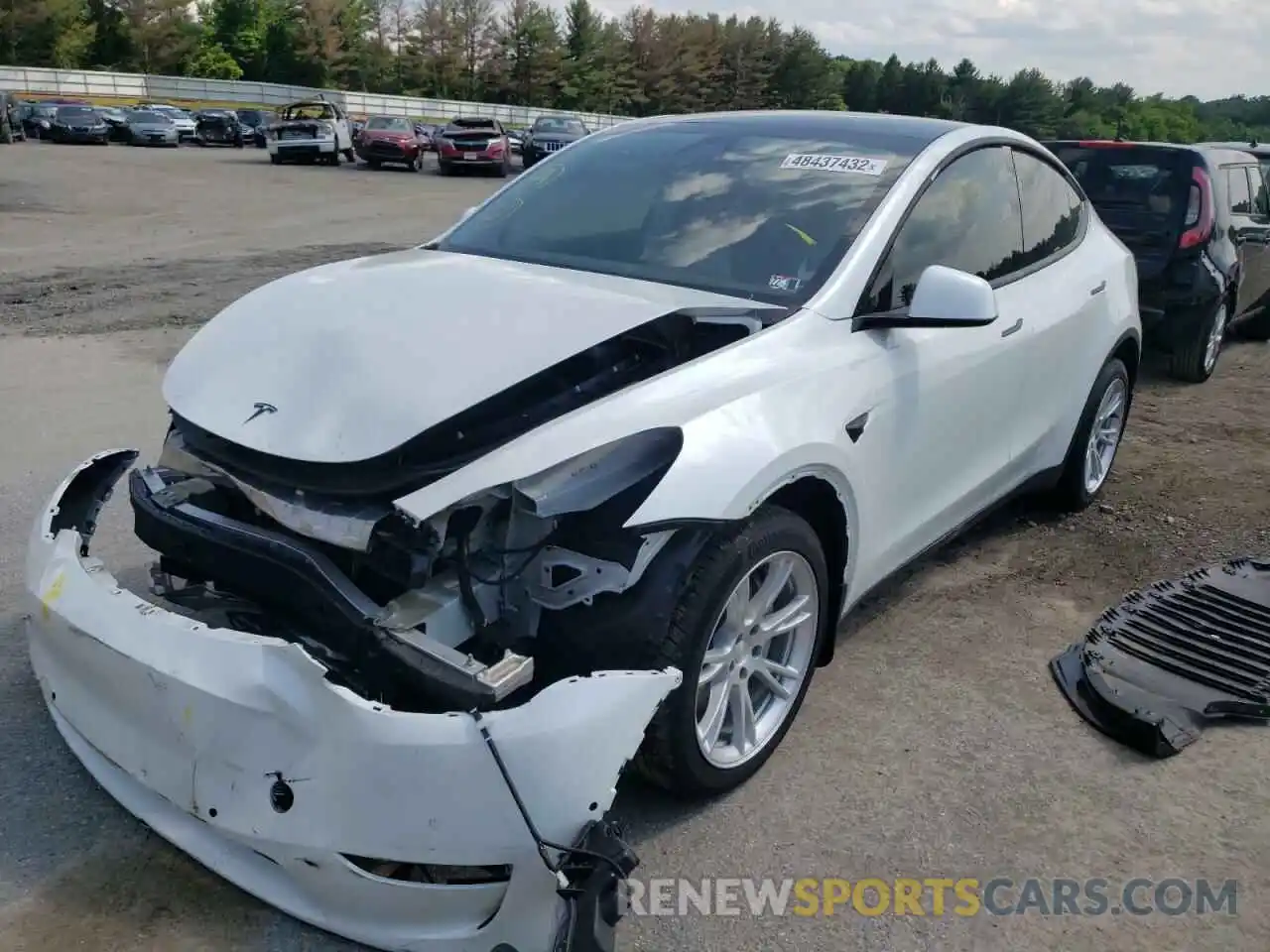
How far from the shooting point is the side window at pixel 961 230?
11.5 ft

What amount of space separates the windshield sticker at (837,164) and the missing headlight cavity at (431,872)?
256cm

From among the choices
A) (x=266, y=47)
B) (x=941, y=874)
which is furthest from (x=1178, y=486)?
(x=266, y=47)

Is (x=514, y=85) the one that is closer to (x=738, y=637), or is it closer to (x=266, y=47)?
(x=266, y=47)

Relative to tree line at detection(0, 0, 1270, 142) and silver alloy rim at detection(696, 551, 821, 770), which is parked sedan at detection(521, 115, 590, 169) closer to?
silver alloy rim at detection(696, 551, 821, 770)

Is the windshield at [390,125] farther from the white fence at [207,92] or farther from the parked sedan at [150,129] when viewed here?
the white fence at [207,92]

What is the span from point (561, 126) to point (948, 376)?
29971 mm

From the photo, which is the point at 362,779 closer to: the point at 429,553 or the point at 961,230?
the point at 429,553

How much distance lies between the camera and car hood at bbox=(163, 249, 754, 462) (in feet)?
8.75

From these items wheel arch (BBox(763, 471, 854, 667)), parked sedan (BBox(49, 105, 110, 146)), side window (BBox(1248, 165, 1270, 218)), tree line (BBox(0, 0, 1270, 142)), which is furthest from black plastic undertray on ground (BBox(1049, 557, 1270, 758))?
tree line (BBox(0, 0, 1270, 142))

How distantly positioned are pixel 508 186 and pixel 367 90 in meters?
79.0

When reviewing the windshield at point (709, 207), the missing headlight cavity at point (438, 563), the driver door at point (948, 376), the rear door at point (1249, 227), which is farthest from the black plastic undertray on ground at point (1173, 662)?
the rear door at point (1249, 227)

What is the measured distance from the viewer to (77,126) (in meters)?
35.8

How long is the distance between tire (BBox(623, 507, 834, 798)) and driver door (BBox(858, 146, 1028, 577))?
0.49 metres

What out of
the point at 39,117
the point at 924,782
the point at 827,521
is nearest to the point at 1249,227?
the point at 827,521
